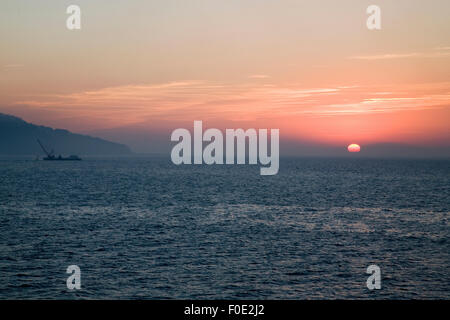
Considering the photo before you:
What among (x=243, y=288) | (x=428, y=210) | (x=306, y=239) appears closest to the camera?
(x=243, y=288)

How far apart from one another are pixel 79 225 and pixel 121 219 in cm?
770

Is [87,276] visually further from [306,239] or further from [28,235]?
[306,239]

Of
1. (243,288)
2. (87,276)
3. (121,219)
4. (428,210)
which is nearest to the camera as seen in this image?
(243,288)

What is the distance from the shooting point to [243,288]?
1372 inches

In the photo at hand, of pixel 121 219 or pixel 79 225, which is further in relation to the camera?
pixel 121 219

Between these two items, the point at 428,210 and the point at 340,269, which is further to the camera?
the point at 428,210

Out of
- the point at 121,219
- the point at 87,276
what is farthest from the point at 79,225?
the point at 87,276

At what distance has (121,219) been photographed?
222 ft

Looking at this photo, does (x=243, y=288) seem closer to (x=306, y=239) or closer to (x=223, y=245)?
(x=223, y=245)

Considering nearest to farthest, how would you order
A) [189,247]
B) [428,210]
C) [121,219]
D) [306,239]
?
[189,247] < [306,239] < [121,219] < [428,210]

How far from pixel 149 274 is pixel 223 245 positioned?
12714mm
